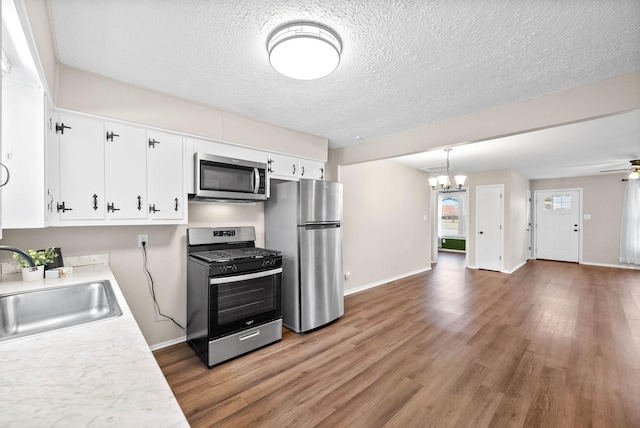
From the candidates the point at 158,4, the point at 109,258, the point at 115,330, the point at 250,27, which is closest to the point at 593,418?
the point at 115,330

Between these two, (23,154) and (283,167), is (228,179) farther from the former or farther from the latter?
(23,154)

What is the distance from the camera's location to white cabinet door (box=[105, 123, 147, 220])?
2.22m

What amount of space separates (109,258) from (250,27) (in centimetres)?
225

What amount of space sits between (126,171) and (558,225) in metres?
10.0

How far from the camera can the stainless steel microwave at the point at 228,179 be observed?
2.64 m

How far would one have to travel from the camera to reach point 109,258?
2.44m

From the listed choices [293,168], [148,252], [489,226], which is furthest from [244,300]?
[489,226]

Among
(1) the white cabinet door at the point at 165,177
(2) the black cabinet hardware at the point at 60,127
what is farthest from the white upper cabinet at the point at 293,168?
(2) the black cabinet hardware at the point at 60,127

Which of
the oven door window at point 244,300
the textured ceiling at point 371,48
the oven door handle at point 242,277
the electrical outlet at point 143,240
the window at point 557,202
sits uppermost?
the textured ceiling at point 371,48

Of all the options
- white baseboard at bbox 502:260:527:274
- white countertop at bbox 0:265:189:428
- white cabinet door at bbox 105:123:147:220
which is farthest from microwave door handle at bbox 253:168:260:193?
white baseboard at bbox 502:260:527:274

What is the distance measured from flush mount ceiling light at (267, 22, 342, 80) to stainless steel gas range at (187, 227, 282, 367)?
172 centimetres

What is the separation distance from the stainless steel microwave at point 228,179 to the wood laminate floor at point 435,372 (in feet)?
5.18

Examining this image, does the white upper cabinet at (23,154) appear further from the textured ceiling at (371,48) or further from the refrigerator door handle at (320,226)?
the refrigerator door handle at (320,226)

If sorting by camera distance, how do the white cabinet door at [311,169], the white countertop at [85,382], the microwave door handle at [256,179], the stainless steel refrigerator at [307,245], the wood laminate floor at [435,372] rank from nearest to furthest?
the white countertop at [85,382] → the wood laminate floor at [435,372] → the microwave door handle at [256,179] → the stainless steel refrigerator at [307,245] → the white cabinet door at [311,169]
